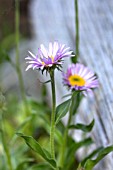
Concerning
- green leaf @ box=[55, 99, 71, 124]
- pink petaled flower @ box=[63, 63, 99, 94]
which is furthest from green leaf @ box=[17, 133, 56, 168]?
pink petaled flower @ box=[63, 63, 99, 94]

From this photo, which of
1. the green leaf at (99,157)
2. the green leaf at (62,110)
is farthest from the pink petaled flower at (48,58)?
the green leaf at (99,157)

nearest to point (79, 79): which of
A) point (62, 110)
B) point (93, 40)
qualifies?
point (62, 110)

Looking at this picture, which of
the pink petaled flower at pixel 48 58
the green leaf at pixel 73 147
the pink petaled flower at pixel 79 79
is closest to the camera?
the pink petaled flower at pixel 48 58

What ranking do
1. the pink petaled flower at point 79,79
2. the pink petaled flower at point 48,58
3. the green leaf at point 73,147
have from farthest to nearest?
the green leaf at point 73,147, the pink petaled flower at point 79,79, the pink petaled flower at point 48,58

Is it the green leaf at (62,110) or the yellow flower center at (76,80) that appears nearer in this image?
the green leaf at (62,110)

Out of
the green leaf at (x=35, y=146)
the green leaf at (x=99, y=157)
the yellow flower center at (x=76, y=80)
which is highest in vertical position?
the yellow flower center at (x=76, y=80)

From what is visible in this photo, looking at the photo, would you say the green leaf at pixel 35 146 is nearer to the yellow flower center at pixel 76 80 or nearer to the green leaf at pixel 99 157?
the green leaf at pixel 99 157

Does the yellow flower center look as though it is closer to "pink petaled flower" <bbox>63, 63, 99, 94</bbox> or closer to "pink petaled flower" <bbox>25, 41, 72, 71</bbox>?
"pink petaled flower" <bbox>63, 63, 99, 94</bbox>

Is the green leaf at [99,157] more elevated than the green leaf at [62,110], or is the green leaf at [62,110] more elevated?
the green leaf at [62,110]
